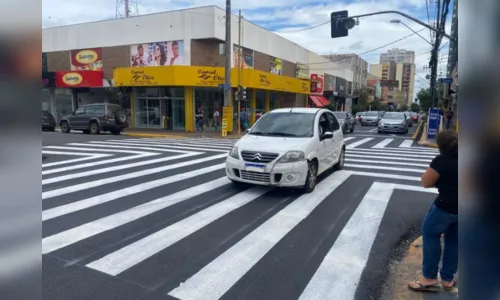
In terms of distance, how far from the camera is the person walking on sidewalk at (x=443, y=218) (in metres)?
3.20

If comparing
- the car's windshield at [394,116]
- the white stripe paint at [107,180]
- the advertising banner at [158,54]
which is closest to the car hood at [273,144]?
the white stripe paint at [107,180]

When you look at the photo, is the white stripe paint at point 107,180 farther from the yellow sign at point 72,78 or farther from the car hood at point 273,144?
the yellow sign at point 72,78

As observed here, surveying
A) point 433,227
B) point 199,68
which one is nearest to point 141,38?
point 199,68

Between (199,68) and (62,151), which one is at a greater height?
Result: (199,68)

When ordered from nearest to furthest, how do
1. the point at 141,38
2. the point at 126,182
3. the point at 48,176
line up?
the point at 126,182 < the point at 48,176 < the point at 141,38

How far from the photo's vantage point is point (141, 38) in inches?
1069

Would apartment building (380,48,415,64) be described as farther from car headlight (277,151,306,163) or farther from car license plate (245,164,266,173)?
car license plate (245,164,266,173)

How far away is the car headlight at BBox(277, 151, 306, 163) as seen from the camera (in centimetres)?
688

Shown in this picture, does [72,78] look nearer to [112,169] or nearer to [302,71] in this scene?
[112,169]

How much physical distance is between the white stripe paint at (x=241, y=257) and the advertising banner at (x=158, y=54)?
2133 cm

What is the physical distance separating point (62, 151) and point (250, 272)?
471 inches

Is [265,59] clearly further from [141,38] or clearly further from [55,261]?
[55,261]

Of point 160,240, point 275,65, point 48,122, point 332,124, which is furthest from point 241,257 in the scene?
point 275,65

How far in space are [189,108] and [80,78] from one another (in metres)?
10.3
